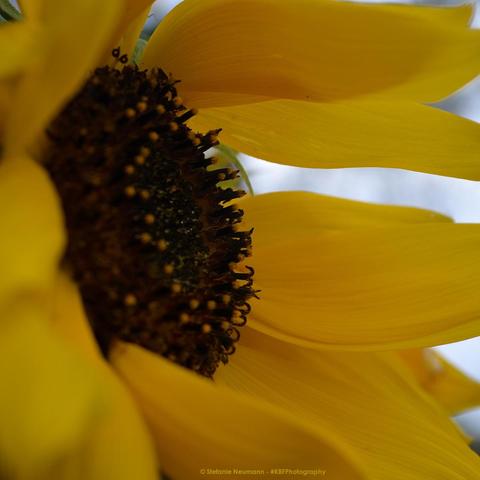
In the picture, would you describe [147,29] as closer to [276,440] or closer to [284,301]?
[284,301]

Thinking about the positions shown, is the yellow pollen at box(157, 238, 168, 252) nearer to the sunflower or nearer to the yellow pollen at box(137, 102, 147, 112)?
the sunflower

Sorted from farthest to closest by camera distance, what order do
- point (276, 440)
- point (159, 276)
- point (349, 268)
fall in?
1. point (349, 268)
2. point (159, 276)
3. point (276, 440)

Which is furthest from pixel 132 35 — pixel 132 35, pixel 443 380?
pixel 443 380

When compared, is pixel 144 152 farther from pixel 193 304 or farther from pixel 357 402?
pixel 357 402

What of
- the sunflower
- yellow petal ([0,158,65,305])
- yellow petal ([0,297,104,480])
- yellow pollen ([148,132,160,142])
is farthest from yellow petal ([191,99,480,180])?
yellow petal ([0,297,104,480])

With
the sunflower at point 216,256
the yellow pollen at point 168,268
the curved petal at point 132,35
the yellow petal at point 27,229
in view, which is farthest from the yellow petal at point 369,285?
the yellow petal at point 27,229

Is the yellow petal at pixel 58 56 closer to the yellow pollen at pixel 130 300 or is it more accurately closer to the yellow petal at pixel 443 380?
the yellow pollen at pixel 130 300

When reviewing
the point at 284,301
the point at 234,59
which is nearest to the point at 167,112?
A: the point at 234,59

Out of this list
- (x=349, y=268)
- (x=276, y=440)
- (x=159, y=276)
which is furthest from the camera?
(x=349, y=268)
